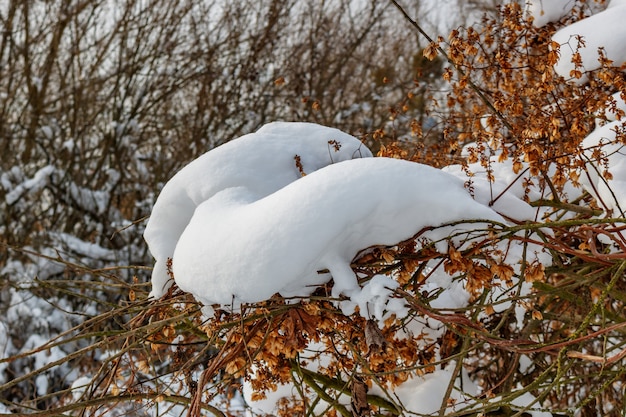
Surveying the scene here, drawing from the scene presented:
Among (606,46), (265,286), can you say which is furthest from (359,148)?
(606,46)

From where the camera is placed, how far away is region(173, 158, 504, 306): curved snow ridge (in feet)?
4.73

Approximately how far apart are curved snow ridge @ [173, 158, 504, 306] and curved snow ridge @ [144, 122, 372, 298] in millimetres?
223

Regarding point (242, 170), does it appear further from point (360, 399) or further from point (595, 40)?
point (595, 40)

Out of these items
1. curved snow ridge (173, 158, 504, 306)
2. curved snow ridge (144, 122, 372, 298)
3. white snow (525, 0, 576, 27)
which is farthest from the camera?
white snow (525, 0, 576, 27)

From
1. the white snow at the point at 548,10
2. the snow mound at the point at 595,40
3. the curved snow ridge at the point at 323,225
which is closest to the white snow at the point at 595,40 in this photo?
the snow mound at the point at 595,40

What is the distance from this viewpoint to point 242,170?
5.84 feet

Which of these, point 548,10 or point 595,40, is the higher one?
point 548,10

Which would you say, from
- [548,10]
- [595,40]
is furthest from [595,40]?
[548,10]

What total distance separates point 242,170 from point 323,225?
447 mm

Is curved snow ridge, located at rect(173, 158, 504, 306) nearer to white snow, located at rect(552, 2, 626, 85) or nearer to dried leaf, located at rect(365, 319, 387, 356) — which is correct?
dried leaf, located at rect(365, 319, 387, 356)

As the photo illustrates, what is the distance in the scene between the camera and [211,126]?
24.9 ft

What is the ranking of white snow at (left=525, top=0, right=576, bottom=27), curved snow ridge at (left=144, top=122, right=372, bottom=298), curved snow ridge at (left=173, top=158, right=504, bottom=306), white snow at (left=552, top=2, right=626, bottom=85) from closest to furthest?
curved snow ridge at (left=173, top=158, right=504, bottom=306) → curved snow ridge at (left=144, top=122, right=372, bottom=298) → white snow at (left=552, top=2, right=626, bottom=85) → white snow at (left=525, top=0, right=576, bottom=27)

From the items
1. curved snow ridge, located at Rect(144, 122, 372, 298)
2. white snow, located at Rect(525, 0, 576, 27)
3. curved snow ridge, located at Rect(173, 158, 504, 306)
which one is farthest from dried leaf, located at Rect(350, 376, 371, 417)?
white snow, located at Rect(525, 0, 576, 27)

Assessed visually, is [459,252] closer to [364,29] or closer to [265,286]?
[265,286]
